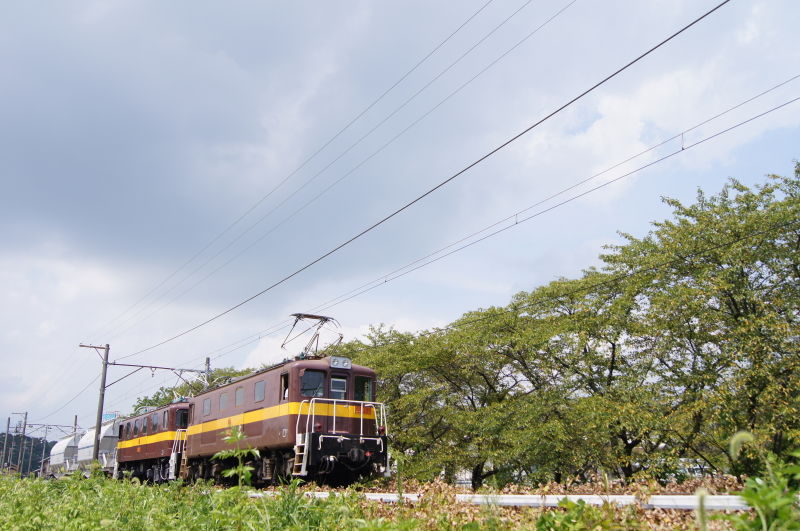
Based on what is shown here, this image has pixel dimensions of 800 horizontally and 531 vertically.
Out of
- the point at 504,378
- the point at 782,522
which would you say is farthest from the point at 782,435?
the point at 782,522

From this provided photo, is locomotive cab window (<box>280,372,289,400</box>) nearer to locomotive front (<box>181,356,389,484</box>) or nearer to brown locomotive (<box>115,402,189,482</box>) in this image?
locomotive front (<box>181,356,389,484</box>)

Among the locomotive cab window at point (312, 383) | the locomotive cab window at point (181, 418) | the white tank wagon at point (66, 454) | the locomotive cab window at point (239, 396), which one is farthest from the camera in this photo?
the white tank wagon at point (66, 454)

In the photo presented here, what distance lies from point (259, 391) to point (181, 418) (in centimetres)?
865

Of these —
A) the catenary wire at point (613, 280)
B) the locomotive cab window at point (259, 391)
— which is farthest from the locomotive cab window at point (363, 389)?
the catenary wire at point (613, 280)

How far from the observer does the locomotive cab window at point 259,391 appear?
15875mm

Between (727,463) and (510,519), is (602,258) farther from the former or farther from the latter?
(510,519)

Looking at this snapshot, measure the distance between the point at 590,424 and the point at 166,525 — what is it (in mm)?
14868

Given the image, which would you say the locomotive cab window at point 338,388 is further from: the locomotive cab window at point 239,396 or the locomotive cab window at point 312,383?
the locomotive cab window at point 239,396

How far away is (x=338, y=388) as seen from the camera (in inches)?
618

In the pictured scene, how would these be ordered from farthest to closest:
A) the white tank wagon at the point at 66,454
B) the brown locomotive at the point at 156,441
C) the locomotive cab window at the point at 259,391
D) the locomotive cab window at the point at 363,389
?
the white tank wagon at the point at 66,454, the brown locomotive at the point at 156,441, the locomotive cab window at the point at 363,389, the locomotive cab window at the point at 259,391

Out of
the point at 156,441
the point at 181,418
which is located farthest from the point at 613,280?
the point at 156,441

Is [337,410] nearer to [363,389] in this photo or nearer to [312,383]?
[312,383]

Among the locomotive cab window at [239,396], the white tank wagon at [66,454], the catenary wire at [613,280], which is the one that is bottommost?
the white tank wagon at [66,454]

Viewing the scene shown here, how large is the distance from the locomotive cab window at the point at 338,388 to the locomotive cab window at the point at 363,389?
0.35 metres
